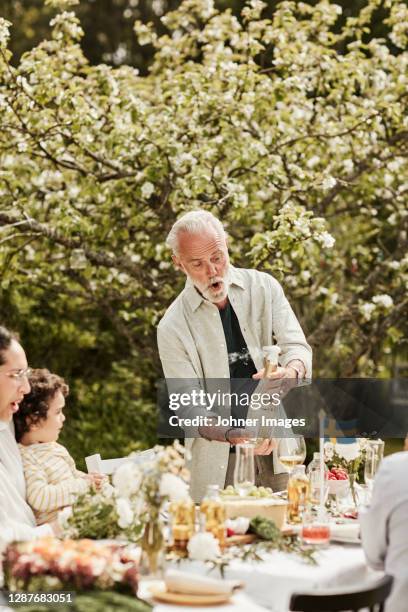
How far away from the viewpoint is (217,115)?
6.43 meters

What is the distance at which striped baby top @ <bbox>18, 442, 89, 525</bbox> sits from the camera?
3.23 metres

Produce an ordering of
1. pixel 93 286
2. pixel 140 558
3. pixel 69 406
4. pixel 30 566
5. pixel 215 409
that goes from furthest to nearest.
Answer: pixel 69 406 < pixel 93 286 < pixel 215 409 < pixel 140 558 < pixel 30 566

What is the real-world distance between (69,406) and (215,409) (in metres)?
5.16

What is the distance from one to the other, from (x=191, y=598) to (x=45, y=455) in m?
1.02

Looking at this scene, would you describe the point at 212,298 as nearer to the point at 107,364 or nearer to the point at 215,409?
the point at 215,409

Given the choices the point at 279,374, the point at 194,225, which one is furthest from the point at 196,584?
the point at 194,225

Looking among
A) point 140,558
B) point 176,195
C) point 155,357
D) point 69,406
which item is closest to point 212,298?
point 140,558

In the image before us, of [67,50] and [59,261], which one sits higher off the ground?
[67,50]

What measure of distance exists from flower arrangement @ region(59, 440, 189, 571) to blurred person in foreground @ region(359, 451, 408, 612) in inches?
21.7

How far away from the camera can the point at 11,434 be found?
3299 mm

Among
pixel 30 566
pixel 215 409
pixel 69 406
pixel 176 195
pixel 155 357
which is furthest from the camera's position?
pixel 69 406

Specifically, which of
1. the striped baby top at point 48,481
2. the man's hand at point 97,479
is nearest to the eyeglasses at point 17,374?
the striped baby top at point 48,481

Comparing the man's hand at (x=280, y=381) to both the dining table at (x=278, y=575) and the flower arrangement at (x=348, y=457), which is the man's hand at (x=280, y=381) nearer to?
the flower arrangement at (x=348, y=457)

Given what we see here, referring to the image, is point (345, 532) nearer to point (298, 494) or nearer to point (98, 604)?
point (298, 494)
